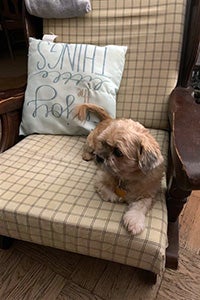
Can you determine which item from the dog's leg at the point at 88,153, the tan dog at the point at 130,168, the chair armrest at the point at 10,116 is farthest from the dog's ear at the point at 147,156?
the chair armrest at the point at 10,116

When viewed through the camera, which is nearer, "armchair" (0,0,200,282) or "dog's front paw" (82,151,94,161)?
"armchair" (0,0,200,282)

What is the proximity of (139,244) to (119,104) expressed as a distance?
74cm

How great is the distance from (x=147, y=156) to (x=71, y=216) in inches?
11.8

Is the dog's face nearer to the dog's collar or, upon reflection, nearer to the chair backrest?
the dog's collar

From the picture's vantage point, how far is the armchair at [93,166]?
844mm

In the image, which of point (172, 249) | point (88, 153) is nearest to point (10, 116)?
point (88, 153)

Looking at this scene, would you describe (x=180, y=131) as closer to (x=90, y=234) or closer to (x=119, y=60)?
(x=90, y=234)

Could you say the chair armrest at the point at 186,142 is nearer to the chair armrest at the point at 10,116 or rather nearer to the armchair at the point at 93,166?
the armchair at the point at 93,166

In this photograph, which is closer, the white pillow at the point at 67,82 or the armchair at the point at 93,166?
the armchair at the point at 93,166

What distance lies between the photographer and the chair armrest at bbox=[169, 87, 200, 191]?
0.72 metres

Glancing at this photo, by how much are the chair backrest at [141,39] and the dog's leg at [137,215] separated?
524 mm

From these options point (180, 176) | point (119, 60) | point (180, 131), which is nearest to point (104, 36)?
point (119, 60)

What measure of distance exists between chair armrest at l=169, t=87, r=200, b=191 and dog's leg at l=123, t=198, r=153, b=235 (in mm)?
171

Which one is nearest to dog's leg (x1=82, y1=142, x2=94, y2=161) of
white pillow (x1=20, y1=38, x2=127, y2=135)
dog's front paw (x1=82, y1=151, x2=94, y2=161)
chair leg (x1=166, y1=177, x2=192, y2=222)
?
dog's front paw (x1=82, y1=151, x2=94, y2=161)
